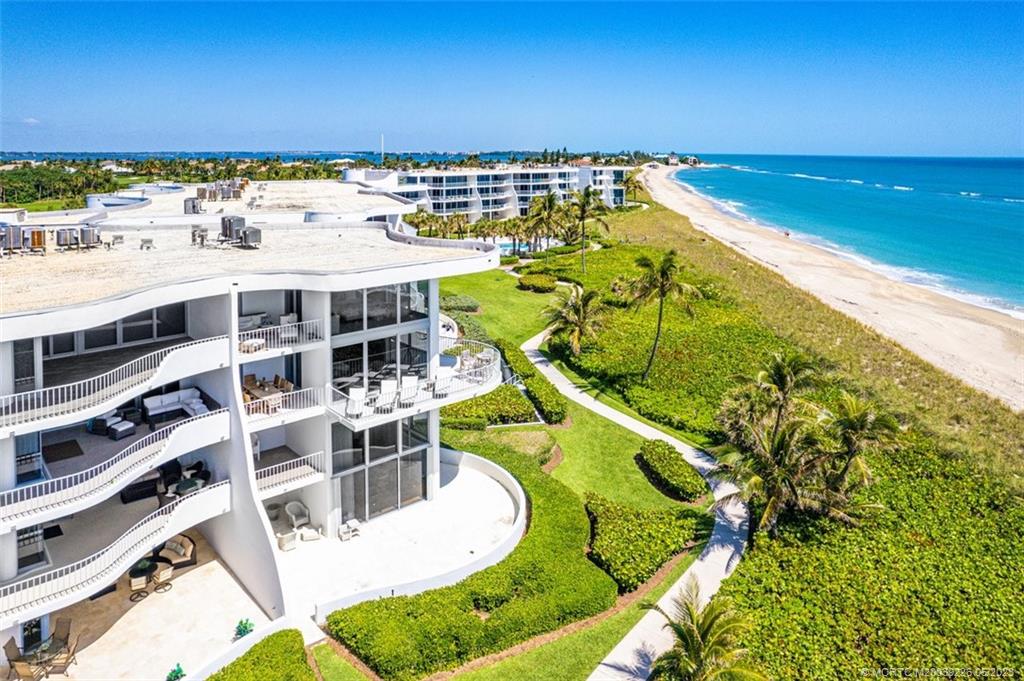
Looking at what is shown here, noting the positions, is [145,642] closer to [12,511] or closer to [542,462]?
[12,511]

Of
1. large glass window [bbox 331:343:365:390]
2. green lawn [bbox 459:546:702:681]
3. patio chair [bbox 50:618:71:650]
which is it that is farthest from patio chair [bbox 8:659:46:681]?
large glass window [bbox 331:343:365:390]

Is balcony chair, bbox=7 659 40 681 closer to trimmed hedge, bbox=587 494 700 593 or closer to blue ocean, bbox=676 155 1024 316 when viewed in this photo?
trimmed hedge, bbox=587 494 700 593

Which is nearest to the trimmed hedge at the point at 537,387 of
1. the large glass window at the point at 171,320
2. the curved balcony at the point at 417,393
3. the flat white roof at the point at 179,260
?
the curved balcony at the point at 417,393

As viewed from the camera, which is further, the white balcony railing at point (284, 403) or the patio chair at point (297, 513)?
the patio chair at point (297, 513)

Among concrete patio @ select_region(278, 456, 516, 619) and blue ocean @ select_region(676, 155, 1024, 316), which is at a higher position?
blue ocean @ select_region(676, 155, 1024, 316)

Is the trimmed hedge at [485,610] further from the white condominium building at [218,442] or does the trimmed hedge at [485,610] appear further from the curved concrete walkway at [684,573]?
the curved concrete walkway at [684,573]

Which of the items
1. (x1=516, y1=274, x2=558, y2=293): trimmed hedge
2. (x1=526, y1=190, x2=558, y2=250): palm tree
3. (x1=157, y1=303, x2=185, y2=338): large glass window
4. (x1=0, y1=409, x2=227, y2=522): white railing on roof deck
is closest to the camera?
(x1=0, y1=409, x2=227, y2=522): white railing on roof deck
